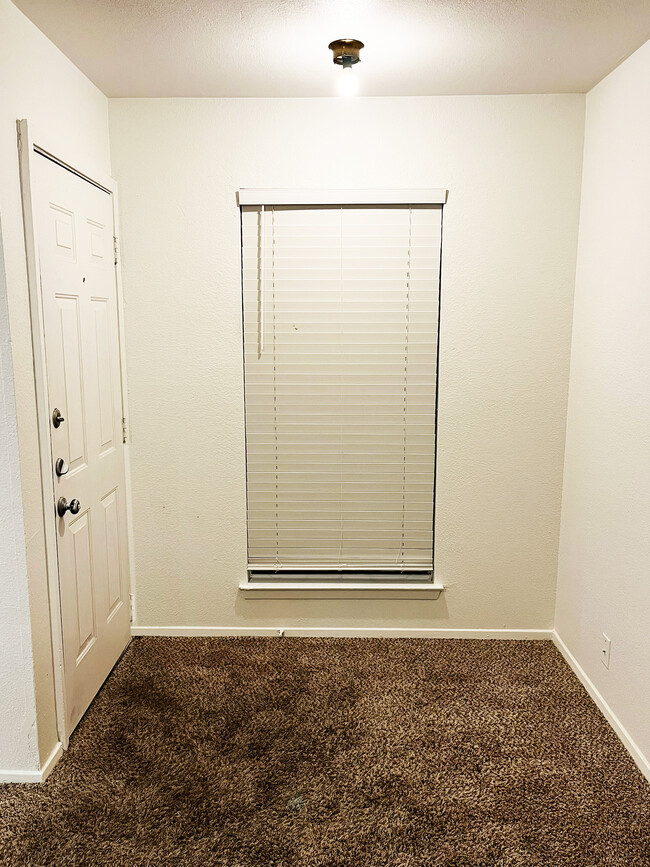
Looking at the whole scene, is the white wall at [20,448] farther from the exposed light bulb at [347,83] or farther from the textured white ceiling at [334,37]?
the exposed light bulb at [347,83]

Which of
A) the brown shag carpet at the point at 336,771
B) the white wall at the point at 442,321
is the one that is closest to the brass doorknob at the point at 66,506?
the white wall at the point at 442,321

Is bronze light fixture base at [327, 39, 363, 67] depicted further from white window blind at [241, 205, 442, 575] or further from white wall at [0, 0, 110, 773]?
white wall at [0, 0, 110, 773]

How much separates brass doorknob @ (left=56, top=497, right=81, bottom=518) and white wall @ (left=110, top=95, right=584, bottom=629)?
2.45ft

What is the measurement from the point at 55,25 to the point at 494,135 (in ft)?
5.94

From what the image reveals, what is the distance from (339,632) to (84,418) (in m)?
1.63

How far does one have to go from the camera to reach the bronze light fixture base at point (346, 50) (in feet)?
7.34

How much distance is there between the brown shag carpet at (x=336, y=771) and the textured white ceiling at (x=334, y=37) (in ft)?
8.29

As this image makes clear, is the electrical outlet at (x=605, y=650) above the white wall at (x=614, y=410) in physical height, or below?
below

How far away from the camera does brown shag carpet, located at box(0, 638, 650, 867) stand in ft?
6.30

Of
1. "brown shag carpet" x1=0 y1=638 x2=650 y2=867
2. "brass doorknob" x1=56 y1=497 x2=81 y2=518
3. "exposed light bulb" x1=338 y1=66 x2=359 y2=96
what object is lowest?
"brown shag carpet" x1=0 y1=638 x2=650 y2=867

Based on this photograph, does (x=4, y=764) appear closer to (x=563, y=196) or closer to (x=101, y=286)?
(x=101, y=286)

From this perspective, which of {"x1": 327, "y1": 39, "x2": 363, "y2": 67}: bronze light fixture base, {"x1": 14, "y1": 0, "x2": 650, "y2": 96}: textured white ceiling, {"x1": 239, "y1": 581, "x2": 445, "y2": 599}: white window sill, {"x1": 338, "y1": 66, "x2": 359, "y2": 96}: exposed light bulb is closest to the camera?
{"x1": 14, "y1": 0, "x2": 650, "y2": 96}: textured white ceiling

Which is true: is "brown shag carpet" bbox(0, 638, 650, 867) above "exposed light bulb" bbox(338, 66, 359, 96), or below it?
below

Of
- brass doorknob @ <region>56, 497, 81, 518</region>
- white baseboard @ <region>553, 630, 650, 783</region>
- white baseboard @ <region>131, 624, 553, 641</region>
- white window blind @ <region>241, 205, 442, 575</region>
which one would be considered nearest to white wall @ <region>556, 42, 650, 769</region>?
white baseboard @ <region>553, 630, 650, 783</region>
